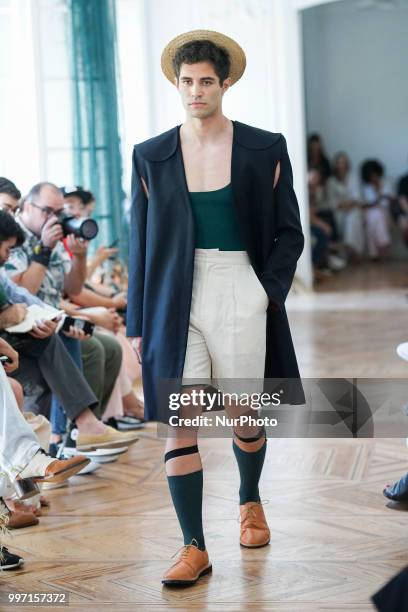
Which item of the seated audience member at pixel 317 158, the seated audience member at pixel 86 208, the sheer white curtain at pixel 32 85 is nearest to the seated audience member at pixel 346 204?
the seated audience member at pixel 317 158

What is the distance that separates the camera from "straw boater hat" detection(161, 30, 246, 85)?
3.00 meters

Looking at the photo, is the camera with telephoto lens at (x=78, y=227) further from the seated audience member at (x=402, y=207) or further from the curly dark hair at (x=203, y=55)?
the seated audience member at (x=402, y=207)

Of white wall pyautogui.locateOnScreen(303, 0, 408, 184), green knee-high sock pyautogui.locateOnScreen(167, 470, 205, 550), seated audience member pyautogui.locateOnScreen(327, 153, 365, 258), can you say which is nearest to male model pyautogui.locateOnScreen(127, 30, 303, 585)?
green knee-high sock pyautogui.locateOnScreen(167, 470, 205, 550)

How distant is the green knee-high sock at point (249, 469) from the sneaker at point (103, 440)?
1153mm

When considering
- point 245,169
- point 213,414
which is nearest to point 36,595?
point 245,169

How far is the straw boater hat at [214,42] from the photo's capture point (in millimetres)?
2996

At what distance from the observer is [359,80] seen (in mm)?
13906

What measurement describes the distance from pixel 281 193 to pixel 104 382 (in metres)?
1.99

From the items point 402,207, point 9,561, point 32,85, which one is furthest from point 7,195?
point 402,207

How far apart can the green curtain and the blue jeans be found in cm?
238

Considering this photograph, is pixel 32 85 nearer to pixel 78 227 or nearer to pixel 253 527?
pixel 78 227

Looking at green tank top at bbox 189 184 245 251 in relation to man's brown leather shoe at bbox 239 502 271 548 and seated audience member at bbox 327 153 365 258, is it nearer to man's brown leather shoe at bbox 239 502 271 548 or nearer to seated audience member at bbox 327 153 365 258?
man's brown leather shoe at bbox 239 502 271 548

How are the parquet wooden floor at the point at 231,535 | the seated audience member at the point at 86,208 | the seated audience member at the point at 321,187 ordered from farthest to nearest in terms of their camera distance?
1. the seated audience member at the point at 321,187
2. the seated audience member at the point at 86,208
3. the parquet wooden floor at the point at 231,535

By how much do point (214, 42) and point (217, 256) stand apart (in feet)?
1.97
